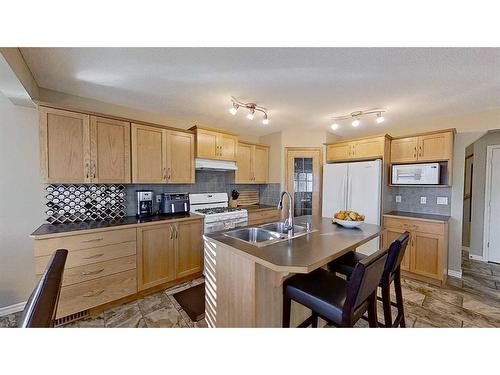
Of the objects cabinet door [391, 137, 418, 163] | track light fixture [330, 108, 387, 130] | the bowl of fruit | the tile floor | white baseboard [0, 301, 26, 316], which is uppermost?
track light fixture [330, 108, 387, 130]

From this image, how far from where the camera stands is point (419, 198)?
129 inches

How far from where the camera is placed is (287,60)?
63.9 inches

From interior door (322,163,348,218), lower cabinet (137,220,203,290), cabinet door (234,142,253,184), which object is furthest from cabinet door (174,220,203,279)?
interior door (322,163,348,218)

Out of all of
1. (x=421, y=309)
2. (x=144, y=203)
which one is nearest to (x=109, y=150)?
(x=144, y=203)

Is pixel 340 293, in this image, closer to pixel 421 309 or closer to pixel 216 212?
pixel 421 309

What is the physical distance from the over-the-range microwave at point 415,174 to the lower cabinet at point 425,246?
0.55 meters

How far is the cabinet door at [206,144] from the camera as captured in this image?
303 centimetres

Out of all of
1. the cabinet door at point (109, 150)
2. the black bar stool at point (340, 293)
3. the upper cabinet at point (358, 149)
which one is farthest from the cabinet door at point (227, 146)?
the black bar stool at point (340, 293)

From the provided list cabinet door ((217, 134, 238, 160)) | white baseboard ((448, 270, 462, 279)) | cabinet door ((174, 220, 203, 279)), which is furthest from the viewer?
cabinet door ((217, 134, 238, 160))

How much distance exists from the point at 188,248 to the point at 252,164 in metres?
1.89

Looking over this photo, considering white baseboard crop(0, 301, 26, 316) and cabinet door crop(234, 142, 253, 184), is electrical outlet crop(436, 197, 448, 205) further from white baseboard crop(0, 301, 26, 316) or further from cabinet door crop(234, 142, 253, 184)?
white baseboard crop(0, 301, 26, 316)

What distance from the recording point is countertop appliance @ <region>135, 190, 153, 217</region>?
2672 millimetres
